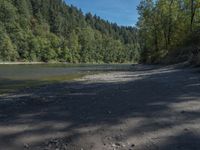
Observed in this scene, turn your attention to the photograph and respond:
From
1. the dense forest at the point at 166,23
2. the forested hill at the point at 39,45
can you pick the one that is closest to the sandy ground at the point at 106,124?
the dense forest at the point at 166,23

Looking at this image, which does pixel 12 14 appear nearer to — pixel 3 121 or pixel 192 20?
pixel 192 20

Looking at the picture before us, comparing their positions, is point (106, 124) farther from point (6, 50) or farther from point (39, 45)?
point (39, 45)

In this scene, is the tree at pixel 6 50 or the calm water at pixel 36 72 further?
the tree at pixel 6 50

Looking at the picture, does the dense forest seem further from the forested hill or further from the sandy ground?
the forested hill

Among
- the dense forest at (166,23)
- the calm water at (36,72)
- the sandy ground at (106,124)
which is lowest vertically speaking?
the calm water at (36,72)

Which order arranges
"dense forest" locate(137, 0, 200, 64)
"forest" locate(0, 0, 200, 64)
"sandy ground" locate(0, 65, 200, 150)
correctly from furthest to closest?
"dense forest" locate(137, 0, 200, 64) → "forest" locate(0, 0, 200, 64) → "sandy ground" locate(0, 65, 200, 150)

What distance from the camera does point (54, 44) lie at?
147250 mm

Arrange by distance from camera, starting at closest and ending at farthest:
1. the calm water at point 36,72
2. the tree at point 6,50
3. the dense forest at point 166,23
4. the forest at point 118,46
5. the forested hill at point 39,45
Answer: the calm water at point 36,72 < the forest at point 118,46 < the dense forest at point 166,23 < the tree at point 6,50 < the forested hill at point 39,45

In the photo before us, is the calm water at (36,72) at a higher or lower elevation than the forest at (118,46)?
lower

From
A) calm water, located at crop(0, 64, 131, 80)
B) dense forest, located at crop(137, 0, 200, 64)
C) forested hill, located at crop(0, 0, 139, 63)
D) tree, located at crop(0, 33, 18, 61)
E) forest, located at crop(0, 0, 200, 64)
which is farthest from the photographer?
forested hill, located at crop(0, 0, 139, 63)

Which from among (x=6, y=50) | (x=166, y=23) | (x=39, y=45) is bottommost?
(x=6, y=50)

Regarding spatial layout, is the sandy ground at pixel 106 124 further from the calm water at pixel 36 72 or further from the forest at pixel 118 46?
the calm water at pixel 36 72

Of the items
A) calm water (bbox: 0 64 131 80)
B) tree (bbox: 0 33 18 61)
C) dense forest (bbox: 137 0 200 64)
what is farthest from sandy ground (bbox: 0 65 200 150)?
tree (bbox: 0 33 18 61)

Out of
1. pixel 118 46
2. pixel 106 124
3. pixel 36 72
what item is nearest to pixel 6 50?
pixel 36 72
